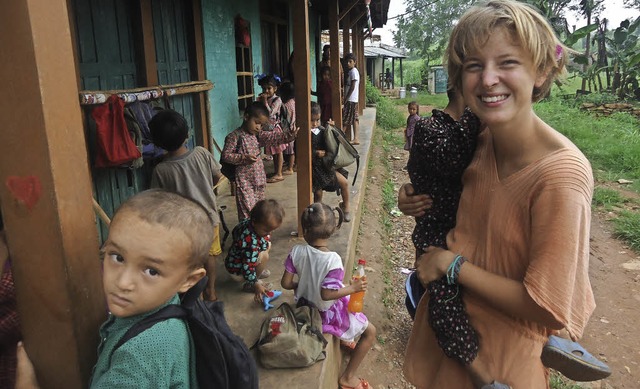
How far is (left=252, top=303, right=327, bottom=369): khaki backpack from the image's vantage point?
2.56 metres

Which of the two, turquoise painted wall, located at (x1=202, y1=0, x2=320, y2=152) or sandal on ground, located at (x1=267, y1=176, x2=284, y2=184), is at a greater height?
turquoise painted wall, located at (x1=202, y1=0, x2=320, y2=152)

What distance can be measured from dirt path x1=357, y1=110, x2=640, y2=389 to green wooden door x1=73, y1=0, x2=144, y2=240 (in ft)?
7.88

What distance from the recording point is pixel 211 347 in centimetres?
126

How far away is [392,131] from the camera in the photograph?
598 inches

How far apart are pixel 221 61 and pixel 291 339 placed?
14.1 feet

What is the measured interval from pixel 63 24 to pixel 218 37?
4948mm

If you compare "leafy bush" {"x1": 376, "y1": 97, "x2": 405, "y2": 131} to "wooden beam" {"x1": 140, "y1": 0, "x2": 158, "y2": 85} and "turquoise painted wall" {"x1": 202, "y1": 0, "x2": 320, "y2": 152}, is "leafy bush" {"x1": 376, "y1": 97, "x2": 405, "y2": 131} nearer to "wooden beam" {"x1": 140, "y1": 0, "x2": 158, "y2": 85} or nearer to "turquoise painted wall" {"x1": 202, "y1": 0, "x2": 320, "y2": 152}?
"turquoise painted wall" {"x1": 202, "y1": 0, "x2": 320, "y2": 152}

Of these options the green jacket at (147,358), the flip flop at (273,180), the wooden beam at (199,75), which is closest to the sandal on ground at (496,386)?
the green jacket at (147,358)

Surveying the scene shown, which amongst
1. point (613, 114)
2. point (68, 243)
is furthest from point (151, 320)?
point (613, 114)

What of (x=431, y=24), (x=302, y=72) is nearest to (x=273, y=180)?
(x=302, y=72)

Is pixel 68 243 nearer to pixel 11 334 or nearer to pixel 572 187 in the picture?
pixel 11 334

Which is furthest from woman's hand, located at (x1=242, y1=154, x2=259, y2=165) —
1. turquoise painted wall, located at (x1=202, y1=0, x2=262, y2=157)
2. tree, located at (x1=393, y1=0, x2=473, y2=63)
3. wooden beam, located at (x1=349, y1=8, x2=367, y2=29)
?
tree, located at (x1=393, y1=0, x2=473, y2=63)

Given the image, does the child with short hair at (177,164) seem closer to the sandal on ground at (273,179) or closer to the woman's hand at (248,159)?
the woman's hand at (248,159)

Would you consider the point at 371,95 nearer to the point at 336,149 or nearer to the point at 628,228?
the point at 628,228
